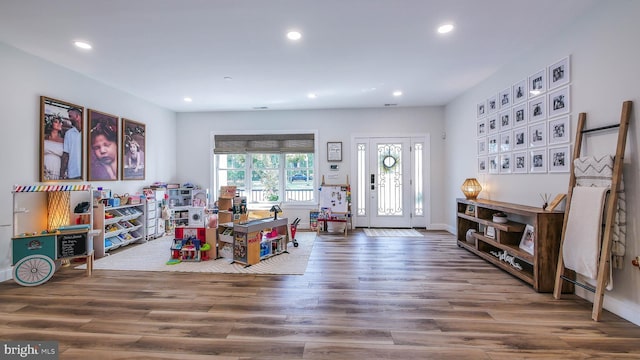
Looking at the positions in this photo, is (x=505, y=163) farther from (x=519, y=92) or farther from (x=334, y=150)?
(x=334, y=150)

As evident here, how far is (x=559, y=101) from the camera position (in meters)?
2.89

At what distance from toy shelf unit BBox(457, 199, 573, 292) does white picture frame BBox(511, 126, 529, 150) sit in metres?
0.77

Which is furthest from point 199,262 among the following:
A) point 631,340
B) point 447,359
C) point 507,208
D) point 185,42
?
point 631,340

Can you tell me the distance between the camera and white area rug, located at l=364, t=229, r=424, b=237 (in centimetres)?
536

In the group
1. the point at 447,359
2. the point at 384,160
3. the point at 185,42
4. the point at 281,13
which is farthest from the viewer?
the point at 384,160

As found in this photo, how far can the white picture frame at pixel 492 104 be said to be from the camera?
4.01 meters

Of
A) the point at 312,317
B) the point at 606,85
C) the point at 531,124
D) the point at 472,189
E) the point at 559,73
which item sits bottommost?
the point at 312,317

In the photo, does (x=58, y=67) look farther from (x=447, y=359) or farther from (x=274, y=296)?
(x=447, y=359)

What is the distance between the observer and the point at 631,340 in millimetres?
1942

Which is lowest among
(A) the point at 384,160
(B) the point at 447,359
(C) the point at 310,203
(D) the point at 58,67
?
(B) the point at 447,359

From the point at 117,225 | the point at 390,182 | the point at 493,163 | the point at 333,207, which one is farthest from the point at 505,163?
the point at 117,225

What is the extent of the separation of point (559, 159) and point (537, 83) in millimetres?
974

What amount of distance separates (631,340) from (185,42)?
16.0 ft

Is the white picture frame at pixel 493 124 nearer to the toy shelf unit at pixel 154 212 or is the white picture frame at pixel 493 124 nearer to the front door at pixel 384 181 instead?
the front door at pixel 384 181
